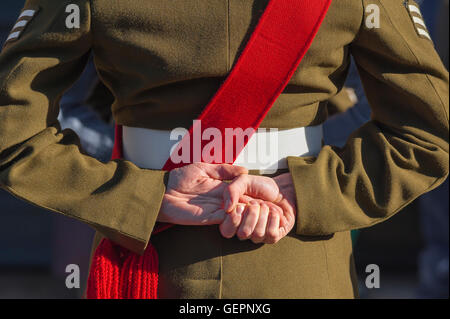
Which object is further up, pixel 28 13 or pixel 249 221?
pixel 28 13

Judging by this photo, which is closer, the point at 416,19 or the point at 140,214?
the point at 140,214

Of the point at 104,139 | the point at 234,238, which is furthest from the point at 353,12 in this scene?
the point at 104,139

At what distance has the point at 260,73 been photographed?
1515 mm

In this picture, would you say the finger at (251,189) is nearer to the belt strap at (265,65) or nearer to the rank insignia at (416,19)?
the belt strap at (265,65)

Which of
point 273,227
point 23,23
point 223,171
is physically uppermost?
point 23,23

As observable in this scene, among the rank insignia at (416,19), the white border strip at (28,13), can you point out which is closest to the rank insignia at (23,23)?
the white border strip at (28,13)

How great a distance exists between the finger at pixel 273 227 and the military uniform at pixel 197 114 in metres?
0.06

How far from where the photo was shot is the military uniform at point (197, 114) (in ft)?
4.92

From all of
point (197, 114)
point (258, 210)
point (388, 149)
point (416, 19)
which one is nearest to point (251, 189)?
point (258, 210)

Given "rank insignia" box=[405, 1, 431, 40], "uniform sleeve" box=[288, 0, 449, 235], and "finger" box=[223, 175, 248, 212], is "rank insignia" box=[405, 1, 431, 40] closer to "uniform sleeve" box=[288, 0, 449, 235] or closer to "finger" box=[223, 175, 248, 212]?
"uniform sleeve" box=[288, 0, 449, 235]

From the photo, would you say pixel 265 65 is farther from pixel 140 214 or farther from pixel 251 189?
pixel 140 214

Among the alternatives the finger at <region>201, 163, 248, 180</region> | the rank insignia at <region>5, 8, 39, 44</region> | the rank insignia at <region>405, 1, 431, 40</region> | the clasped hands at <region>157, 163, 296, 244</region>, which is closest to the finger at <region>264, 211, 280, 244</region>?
the clasped hands at <region>157, 163, 296, 244</region>

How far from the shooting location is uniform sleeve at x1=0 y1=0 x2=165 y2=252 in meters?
1.49

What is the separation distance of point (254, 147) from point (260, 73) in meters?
0.17
